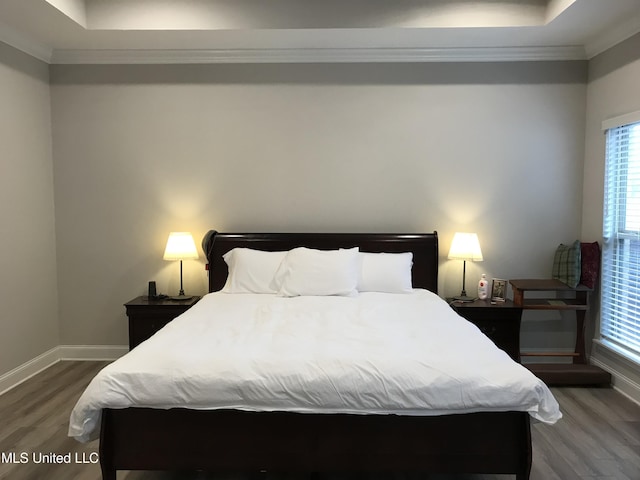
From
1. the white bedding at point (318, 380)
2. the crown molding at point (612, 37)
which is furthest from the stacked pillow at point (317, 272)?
the crown molding at point (612, 37)

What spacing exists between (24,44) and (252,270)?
8.16ft

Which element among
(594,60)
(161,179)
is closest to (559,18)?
(594,60)

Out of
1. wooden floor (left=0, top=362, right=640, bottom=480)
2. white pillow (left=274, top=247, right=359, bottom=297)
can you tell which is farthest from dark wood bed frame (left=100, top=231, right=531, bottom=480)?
white pillow (left=274, top=247, right=359, bottom=297)

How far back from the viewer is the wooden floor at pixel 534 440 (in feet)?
7.88

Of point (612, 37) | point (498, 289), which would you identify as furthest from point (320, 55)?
point (498, 289)

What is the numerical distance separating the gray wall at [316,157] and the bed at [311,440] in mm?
2132

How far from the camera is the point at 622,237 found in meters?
3.55

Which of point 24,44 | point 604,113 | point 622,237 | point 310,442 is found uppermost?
point 24,44

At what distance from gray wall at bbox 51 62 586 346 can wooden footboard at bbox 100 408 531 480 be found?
6.99 ft

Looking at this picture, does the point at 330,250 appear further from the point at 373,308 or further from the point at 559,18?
the point at 559,18

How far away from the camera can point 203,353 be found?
7.37ft

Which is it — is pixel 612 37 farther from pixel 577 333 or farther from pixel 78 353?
pixel 78 353

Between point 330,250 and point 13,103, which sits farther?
point 330,250

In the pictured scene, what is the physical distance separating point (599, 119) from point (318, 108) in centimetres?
227
